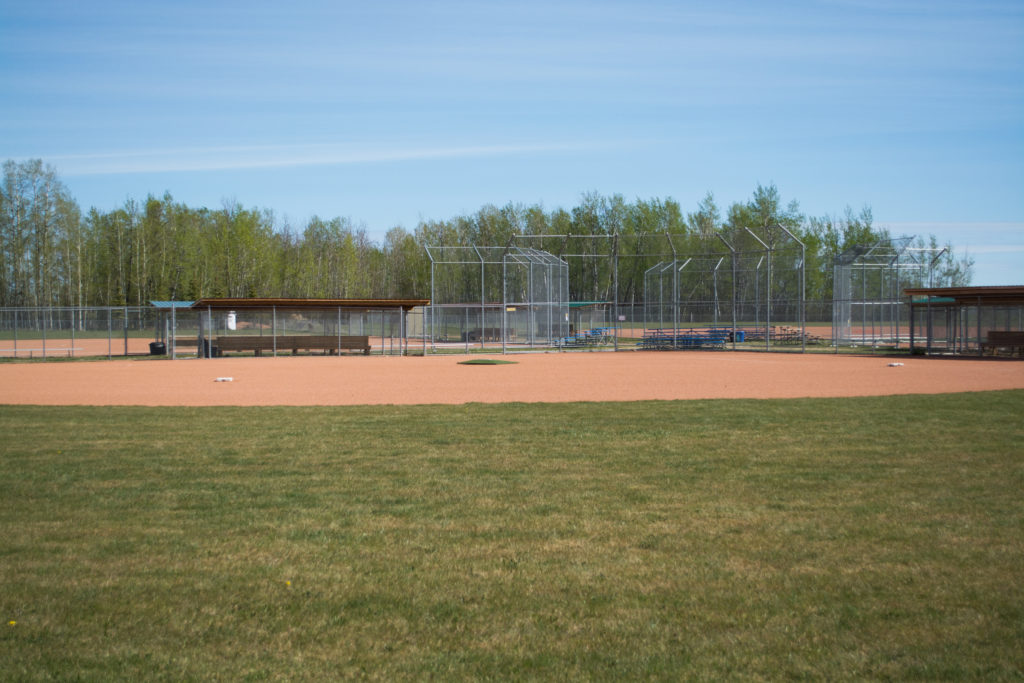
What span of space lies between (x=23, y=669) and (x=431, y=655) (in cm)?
201

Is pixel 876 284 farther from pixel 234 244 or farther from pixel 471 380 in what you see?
pixel 234 244

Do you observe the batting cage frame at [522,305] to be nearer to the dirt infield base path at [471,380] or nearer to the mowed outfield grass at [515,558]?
the dirt infield base path at [471,380]

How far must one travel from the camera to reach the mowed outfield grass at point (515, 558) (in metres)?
4.58

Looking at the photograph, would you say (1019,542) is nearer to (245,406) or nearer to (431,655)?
(431,655)

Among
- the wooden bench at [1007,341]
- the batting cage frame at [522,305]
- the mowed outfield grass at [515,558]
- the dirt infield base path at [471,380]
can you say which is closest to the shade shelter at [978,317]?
the wooden bench at [1007,341]

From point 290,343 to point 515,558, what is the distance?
3422 cm

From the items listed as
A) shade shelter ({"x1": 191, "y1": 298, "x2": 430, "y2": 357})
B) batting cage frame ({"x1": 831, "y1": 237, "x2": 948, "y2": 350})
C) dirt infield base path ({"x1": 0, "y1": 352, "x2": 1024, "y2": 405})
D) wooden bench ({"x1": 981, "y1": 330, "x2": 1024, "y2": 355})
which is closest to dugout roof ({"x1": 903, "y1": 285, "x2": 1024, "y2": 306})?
wooden bench ({"x1": 981, "y1": 330, "x2": 1024, "y2": 355})

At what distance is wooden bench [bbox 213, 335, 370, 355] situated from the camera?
125 ft

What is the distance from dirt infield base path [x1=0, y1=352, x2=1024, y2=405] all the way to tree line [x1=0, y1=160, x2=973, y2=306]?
3268cm

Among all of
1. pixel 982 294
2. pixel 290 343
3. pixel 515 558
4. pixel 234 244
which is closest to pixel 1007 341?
pixel 982 294

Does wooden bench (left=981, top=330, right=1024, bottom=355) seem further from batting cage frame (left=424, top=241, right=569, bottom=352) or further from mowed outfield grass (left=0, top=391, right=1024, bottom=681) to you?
mowed outfield grass (left=0, top=391, right=1024, bottom=681)

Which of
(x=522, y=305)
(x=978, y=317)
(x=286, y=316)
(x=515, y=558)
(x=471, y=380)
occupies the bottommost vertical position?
(x=515, y=558)

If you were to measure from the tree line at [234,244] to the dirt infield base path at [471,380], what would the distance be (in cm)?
3268

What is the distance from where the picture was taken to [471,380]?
2322 cm
